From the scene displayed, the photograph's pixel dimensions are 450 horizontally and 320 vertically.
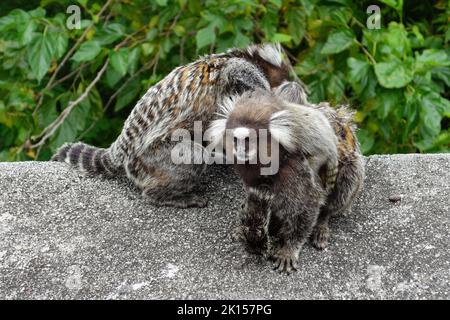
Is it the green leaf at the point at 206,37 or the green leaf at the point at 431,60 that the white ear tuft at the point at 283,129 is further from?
the green leaf at the point at 431,60

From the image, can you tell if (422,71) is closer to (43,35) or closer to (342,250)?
(342,250)

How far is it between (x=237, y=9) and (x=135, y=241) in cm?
171

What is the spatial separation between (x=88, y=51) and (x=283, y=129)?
200 centimetres

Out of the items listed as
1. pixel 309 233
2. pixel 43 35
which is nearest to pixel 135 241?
pixel 309 233

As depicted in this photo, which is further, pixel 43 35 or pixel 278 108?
pixel 43 35

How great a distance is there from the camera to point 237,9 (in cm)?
411

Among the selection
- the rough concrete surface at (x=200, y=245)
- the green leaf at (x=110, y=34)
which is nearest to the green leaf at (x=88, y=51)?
the green leaf at (x=110, y=34)

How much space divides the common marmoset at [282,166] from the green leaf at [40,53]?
5.52 ft

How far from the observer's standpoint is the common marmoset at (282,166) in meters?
2.68

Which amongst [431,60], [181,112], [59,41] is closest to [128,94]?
[59,41]

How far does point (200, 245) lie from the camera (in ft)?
10.4

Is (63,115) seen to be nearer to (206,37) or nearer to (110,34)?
(110,34)

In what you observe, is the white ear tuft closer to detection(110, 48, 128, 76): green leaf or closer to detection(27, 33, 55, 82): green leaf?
detection(110, 48, 128, 76): green leaf

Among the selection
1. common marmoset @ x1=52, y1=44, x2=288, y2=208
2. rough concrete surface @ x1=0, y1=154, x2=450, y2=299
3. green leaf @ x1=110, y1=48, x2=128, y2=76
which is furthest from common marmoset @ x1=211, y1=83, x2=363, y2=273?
green leaf @ x1=110, y1=48, x2=128, y2=76
